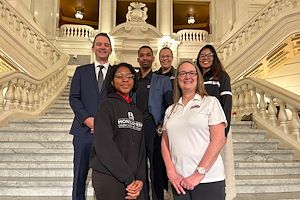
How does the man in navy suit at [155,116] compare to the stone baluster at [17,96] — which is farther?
the stone baluster at [17,96]

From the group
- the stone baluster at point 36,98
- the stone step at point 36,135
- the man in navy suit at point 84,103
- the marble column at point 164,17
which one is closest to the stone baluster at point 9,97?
the stone baluster at point 36,98

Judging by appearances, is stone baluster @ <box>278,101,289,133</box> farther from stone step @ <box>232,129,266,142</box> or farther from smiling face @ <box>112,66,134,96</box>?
smiling face @ <box>112,66,134,96</box>

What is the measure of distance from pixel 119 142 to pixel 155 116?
0.67 metres

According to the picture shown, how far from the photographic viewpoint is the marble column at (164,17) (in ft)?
40.9

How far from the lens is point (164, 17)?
41.6ft

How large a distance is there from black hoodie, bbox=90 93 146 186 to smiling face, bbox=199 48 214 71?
0.79 meters

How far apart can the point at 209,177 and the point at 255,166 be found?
2414mm

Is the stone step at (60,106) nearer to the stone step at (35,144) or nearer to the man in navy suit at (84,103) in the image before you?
the stone step at (35,144)

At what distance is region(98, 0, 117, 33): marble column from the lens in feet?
40.3

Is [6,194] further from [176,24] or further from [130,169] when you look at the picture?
[176,24]

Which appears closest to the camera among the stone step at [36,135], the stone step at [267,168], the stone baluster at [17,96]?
the stone step at [267,168]

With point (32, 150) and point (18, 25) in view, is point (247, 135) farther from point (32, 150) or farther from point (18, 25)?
point (18, 25)

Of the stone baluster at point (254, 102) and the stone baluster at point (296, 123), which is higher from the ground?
the stone baluster at point (254, 102)

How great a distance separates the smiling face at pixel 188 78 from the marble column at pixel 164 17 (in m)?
10.7
